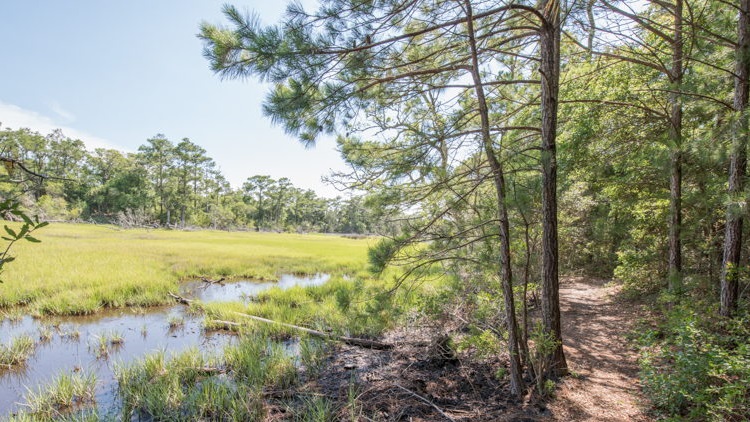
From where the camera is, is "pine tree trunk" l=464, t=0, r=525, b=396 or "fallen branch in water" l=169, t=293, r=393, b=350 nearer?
"pine tree trunk" l=464, t=0, r=525, b=396

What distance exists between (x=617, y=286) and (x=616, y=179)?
602cm

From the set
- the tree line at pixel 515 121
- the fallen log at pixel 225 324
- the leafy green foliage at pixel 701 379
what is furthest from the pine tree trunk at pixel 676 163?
the fallen log at pixel 225 324

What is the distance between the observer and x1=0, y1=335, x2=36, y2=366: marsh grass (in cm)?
593

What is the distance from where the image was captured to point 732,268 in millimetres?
4023

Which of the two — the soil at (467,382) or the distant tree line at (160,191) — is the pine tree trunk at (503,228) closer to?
the soil at (467,382)

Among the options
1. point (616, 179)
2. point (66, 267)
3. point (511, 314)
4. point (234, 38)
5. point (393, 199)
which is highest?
point (234, 38)

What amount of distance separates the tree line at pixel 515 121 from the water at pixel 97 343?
201 inches

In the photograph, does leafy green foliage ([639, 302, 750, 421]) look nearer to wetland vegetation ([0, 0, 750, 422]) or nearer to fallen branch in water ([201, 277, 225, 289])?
wetland vegetation ([0, 0, 750, 422])

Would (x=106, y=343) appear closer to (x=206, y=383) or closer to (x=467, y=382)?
(x=206, y=383)

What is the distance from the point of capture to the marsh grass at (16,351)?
593 cm

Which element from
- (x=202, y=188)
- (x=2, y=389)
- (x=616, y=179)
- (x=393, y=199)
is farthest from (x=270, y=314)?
(x=202, y=188)

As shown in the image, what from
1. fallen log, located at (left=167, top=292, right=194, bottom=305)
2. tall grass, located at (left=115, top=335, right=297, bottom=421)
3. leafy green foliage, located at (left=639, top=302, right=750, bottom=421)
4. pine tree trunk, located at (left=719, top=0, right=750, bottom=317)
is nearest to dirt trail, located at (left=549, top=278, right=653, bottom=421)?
leafy green foliage, located at (left=639, top=302, right=750, bottom=421)

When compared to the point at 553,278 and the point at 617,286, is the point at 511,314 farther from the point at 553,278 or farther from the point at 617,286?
the point at 617,286

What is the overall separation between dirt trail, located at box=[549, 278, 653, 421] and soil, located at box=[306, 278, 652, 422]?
0.01 meters
